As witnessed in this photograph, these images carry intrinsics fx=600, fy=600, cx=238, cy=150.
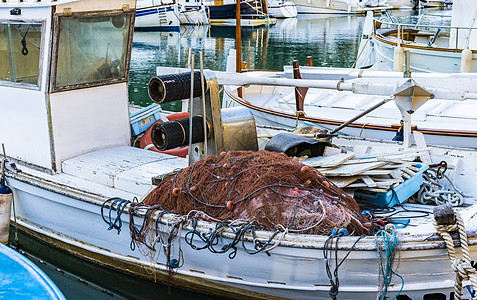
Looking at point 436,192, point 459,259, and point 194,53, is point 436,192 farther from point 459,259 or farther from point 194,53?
point 194,53

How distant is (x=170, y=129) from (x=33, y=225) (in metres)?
2.39

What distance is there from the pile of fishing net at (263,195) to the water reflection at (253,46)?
12.3m

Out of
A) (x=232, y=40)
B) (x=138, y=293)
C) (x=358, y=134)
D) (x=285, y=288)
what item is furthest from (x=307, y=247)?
(x=232, y=40)

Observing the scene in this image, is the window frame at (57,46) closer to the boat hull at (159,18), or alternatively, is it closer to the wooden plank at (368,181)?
the wooden plank at (368,181)

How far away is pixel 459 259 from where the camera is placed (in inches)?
174

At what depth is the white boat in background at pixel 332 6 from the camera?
54.3m

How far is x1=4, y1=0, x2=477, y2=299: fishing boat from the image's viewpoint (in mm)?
4934

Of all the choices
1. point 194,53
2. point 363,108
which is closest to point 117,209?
point 194,53

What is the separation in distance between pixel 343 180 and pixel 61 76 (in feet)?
10.6

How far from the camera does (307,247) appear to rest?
490 centimetres

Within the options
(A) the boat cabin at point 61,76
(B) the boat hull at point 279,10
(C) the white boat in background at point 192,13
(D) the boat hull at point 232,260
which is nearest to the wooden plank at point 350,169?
(D) the boat hull at point 232,260

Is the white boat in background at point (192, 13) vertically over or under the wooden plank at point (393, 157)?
over

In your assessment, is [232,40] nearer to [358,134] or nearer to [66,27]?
[358,134]

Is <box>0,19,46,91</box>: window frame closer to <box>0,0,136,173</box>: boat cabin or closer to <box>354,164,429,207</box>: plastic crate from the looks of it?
<box>0,0,136,173</box>: boat cabin
